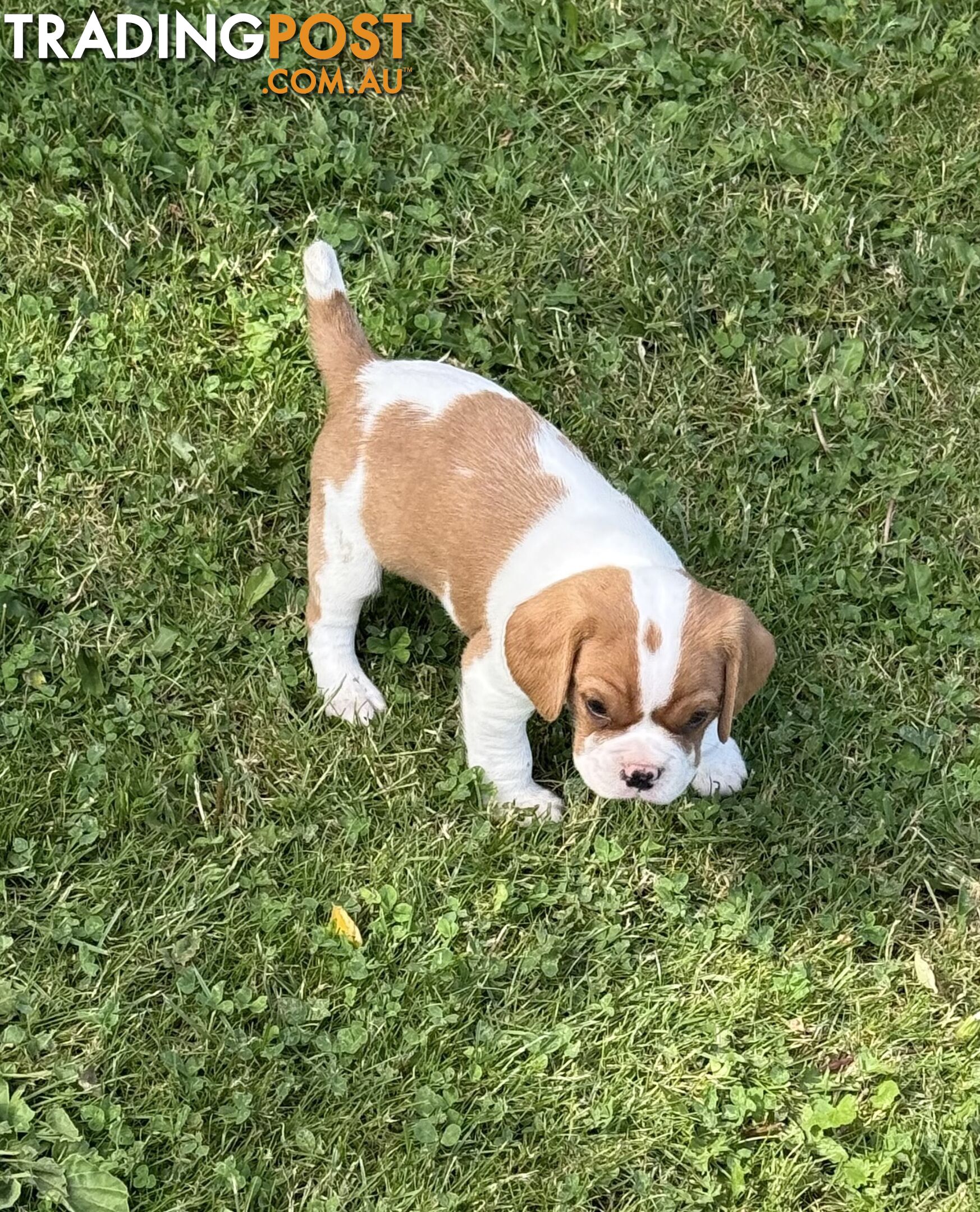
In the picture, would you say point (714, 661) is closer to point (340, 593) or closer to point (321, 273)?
point (340, 593)

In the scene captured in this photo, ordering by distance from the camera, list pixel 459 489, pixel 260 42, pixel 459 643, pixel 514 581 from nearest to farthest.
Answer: pixel 514 581, pixel 459 489, pixel 459 643, pixel 260 42

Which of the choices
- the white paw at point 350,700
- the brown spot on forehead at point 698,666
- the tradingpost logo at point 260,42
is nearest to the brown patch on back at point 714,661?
the brown spot on forehead at point 698,666

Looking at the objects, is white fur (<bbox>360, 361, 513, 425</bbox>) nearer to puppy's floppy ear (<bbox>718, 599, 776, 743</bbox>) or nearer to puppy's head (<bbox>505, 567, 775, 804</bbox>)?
puppy's head (<bbox>505, 567, 775, 804</bbox>)

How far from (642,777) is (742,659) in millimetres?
420

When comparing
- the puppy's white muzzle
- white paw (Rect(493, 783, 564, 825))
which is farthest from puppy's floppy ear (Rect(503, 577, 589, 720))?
white paw (Rect(493, 783, 564, 825))

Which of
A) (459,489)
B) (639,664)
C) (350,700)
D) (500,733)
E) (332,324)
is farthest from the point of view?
(350,700)

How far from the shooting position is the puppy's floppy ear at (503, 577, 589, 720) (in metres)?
3.41

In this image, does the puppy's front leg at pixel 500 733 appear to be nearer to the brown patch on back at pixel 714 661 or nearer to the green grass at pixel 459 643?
the green grass at pixel 459 643

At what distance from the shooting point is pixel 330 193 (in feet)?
17.6

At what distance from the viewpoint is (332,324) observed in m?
4.32

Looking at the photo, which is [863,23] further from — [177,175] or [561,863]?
[561,863]

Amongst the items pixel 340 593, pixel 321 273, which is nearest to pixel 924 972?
pixel 340 593

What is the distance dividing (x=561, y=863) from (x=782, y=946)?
0.79m

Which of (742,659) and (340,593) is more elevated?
(742,659)
